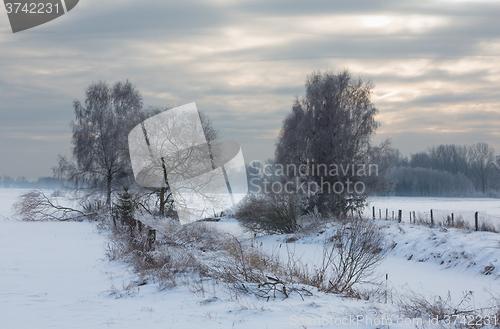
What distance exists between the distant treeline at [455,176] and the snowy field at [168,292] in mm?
73661

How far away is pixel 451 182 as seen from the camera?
87188 millimetres

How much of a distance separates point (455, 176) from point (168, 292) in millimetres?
96100

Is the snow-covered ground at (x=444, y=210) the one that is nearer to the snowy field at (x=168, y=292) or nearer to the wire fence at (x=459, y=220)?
the wire fence at (x=459, y=220)

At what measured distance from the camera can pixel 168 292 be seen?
741cm

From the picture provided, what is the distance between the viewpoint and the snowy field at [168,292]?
5.73 metres

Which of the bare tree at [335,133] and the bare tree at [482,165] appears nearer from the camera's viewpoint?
the bare tree at [335,133]

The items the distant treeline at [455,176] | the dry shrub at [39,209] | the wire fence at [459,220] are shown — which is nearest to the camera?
the wire fence at [459,220]

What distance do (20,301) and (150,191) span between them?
17698 mm

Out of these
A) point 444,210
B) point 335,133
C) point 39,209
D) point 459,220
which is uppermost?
point 335,133

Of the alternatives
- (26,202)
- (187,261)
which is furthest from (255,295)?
(26,202)

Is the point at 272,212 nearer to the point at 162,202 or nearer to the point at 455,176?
the point at 162,202

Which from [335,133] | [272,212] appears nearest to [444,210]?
[335,133]

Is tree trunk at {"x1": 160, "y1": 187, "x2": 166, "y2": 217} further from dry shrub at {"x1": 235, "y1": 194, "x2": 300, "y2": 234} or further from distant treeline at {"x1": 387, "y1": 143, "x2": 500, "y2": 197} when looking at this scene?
distant treeline at {"x1": 387, "y1": 143, "x2": 500, "y2": 197}

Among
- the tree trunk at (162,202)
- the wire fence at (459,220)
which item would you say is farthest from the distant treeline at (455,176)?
the tree trunk at (162,202)
